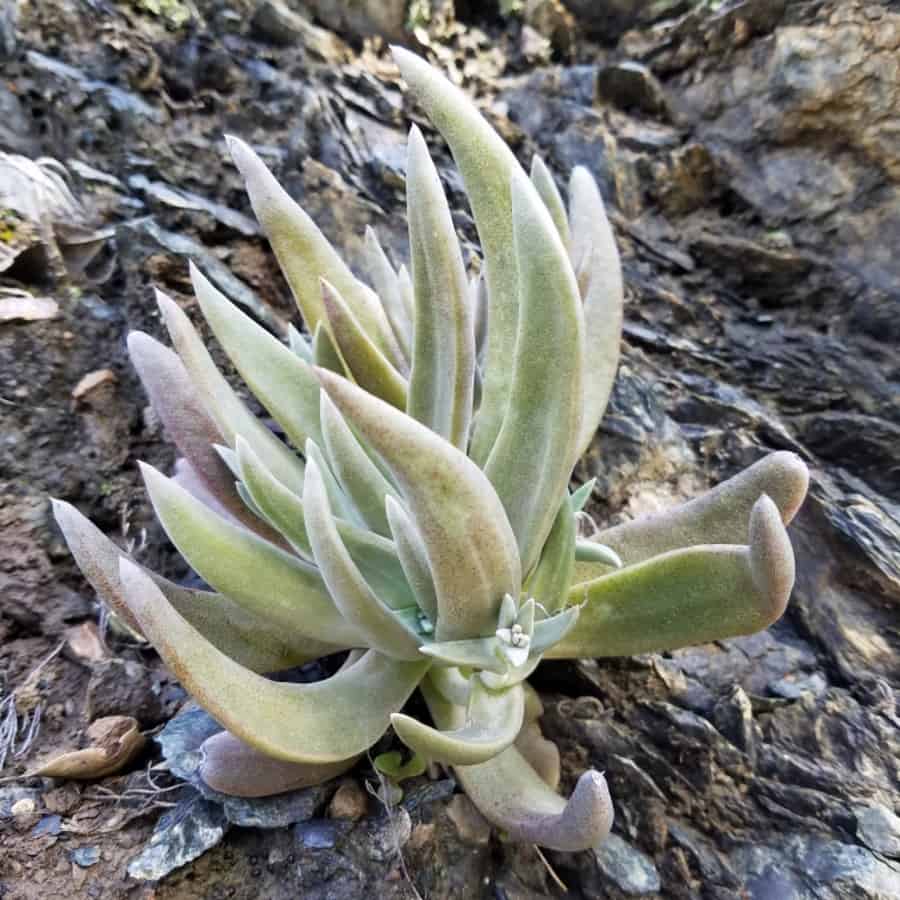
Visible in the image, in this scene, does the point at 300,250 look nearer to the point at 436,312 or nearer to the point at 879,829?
the point at 436,312

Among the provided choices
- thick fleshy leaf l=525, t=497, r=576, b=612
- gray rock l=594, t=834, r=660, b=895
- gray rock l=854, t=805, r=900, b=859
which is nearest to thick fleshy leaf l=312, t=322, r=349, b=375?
thick fleshy leaf l=525, t=497, r=576, b=612

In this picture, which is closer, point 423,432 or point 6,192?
point 423,432

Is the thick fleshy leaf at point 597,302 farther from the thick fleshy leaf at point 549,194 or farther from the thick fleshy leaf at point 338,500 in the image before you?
the thick fleshy leaf at point 338,500

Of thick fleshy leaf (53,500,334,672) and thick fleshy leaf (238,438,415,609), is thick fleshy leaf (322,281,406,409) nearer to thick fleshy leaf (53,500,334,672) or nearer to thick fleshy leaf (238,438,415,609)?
thick fleshy leaf (238,438,415,609)

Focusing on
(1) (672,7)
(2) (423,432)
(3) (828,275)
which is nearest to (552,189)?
(2) (423,432)

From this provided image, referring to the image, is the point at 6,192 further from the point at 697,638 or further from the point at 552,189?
the point at 697,638

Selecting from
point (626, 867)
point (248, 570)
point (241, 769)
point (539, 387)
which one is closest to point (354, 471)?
point (248, 570)
